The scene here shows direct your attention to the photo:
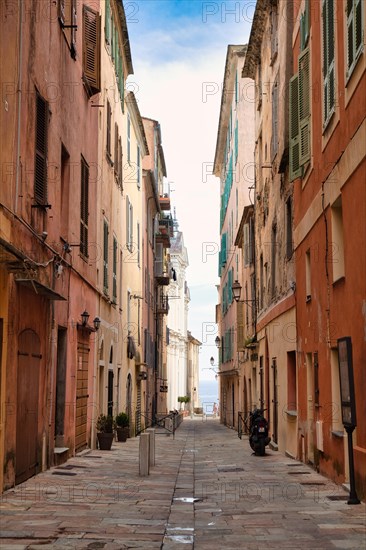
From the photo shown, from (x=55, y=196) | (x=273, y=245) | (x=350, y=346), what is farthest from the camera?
(x=273, y=245)

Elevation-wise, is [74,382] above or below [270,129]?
below

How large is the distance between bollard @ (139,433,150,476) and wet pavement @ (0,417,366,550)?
0.23m

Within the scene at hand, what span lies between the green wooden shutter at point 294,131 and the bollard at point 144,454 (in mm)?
6119

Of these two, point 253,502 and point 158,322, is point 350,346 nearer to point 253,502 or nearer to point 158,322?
point 253,502

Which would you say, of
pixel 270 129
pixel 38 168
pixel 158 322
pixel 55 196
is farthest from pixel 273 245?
pixel 158 322

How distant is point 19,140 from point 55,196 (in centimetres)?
307

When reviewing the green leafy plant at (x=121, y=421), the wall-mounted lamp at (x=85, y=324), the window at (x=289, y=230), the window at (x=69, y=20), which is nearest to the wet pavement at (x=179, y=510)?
the wall-mounted lamp at (x=85, y=324)

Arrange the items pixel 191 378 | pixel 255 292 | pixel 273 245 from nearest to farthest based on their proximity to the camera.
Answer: pixel 273 245 → pixel 255 292 → pixel 191 378

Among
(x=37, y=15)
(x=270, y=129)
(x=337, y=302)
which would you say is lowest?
(x=337, y=302)

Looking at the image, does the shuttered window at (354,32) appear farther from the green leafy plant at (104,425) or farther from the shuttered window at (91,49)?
the green leafy plant at (104,425)

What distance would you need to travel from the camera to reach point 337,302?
39.0ft

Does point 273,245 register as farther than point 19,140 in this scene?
Yes

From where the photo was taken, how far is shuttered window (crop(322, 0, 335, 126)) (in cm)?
1194

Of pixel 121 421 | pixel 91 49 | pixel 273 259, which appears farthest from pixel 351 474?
pixel 121 421
